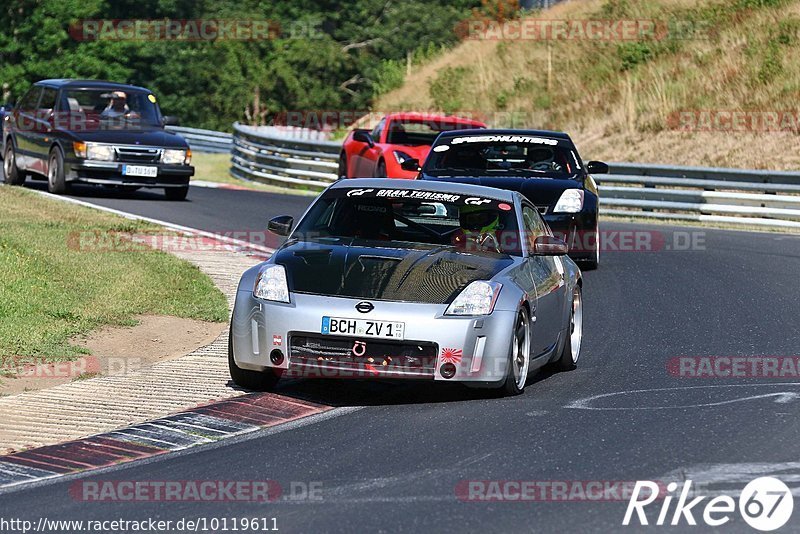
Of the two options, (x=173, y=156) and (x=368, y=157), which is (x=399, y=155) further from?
(x=173, y=156)

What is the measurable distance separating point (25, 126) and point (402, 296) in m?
16.2

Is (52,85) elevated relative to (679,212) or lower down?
elevated

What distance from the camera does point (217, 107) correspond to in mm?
67312

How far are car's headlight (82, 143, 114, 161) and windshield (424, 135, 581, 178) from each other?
7635 millimetres

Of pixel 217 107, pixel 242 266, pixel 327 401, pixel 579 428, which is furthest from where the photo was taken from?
pixel 217 107

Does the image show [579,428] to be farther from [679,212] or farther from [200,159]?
[200,159]

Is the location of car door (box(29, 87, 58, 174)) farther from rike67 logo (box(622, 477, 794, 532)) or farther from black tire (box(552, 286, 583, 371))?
rike67 logo (box(622, 477, 794, 532))

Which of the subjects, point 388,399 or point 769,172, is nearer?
point 388,399

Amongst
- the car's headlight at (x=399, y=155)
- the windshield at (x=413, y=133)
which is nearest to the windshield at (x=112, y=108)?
the windshield at (x=413, y=133)

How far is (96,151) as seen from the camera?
2188cm

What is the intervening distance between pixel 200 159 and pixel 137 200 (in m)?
15.3

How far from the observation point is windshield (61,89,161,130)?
2261cm

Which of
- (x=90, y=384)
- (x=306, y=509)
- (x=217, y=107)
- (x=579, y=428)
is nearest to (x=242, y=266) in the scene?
(x=90, y=384)

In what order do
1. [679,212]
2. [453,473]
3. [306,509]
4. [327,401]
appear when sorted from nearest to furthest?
[306,509], [453,473], [327,401], [679,212]
